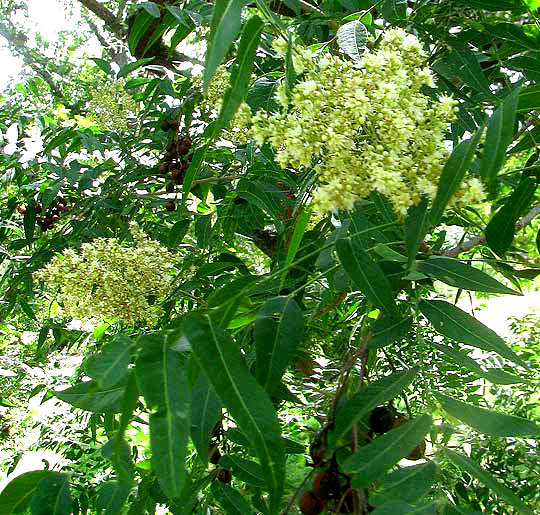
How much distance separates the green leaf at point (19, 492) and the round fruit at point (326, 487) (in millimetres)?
396

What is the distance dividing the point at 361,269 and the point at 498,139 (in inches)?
10.0

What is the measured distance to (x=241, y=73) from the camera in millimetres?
791

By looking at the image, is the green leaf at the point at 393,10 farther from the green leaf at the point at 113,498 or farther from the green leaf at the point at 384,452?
the green leaf at the point at 113,498

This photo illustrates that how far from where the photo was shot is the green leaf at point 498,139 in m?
0.79

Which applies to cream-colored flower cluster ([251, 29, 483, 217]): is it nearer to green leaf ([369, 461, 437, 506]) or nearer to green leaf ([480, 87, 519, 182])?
green leaf ([480, 87, 519, 182])

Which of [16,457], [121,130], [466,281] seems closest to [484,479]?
[466,281]

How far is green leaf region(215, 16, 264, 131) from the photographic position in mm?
759

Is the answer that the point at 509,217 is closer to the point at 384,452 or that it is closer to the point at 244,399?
the point at 384,452

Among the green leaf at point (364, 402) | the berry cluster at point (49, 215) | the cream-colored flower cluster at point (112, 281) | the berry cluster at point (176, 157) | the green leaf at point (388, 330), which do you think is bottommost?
the green leaf at point (364, 402)

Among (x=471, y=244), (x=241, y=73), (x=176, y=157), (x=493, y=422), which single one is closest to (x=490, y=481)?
(x=493, y=422)

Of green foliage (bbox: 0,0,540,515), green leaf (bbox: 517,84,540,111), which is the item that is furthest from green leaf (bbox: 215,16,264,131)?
green leaf (bbox: 517,84,540,111)

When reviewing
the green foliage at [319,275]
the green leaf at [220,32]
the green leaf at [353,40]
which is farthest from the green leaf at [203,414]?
the green leaf at [353,40]

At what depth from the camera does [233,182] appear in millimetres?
2047

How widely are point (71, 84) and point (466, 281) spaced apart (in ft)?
15.9
